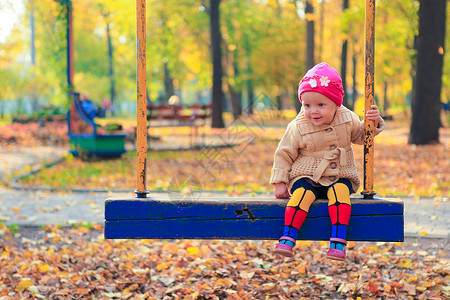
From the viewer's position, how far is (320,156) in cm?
329

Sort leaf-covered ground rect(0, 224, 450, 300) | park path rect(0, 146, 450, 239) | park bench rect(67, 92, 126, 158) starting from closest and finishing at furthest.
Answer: leaf-covered ground rect(0, 224, 450, 300) → park path rect(0, 146, 450, 239) → park bench rect(67, 92, 126, 158)

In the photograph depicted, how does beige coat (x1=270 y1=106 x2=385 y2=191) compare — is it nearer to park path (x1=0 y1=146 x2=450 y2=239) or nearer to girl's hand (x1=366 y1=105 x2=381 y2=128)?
girl's hand (x1=366 y1=105 x2=381 y2=128)

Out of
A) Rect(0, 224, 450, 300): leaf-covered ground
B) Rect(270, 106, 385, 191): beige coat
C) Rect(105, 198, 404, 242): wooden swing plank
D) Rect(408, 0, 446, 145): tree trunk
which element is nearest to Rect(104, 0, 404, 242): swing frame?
Rect(105, 198, 404, 242): wooden swing plank

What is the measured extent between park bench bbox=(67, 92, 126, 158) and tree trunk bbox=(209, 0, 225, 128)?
833cm

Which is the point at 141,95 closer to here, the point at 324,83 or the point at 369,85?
the point at 324,83

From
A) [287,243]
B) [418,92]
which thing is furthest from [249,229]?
[418,92]

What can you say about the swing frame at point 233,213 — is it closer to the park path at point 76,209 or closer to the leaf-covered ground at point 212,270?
the leaf-covered ground at point 212,270

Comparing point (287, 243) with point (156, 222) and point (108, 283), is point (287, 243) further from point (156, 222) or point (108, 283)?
point (108, 283)

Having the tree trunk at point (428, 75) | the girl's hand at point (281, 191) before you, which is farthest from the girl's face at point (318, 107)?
the tree trunk at point (428, 75)

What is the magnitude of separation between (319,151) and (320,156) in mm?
30

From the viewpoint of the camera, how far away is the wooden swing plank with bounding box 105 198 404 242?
3.18m

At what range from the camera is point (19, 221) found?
6414 mm

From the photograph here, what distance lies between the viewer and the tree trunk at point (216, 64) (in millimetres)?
20109

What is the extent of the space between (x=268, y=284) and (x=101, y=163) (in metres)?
8.01
